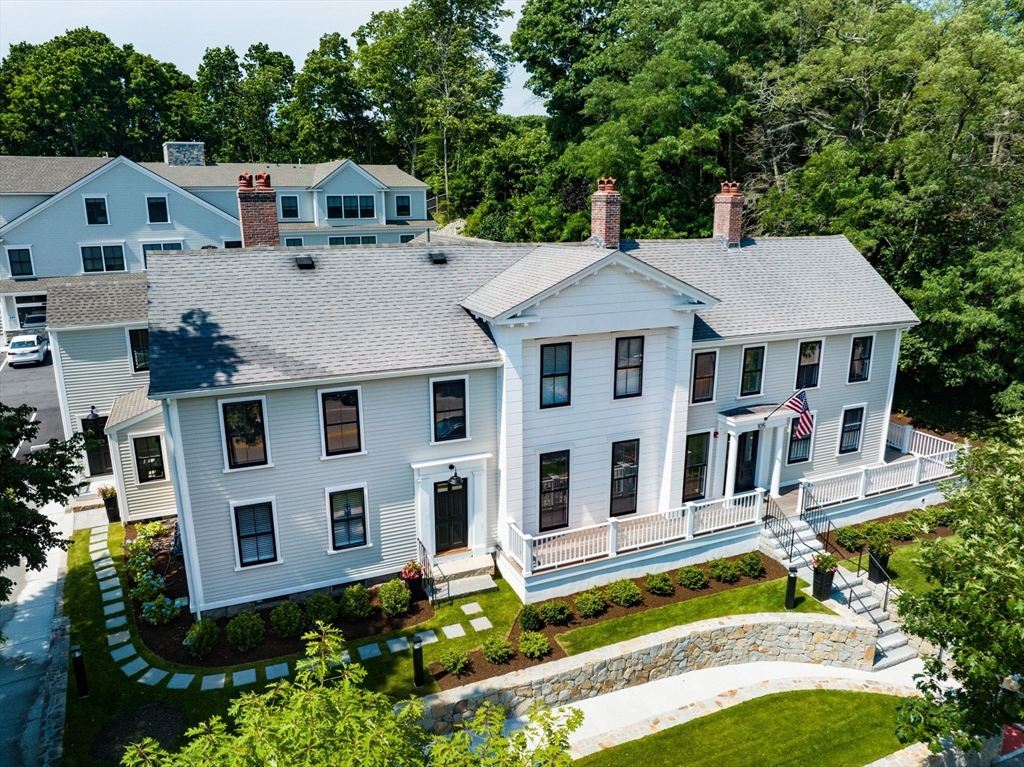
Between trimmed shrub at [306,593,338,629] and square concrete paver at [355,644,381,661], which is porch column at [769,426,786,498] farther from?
trimmed shrub at [306,593,338,629]

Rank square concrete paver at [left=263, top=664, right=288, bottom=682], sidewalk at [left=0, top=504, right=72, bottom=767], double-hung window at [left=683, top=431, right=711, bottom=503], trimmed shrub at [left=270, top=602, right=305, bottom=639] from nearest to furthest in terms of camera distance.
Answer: sidewalk at [left=0, top=504, right=72, bottom=767] → square concrete paver at [left=263, top=664, right=288, bottom=682] → trimmed shrub at [left=270, top=602, right=305, bottom=639] → double-hung window at [left=683, top=431, right=711, bottom=503]

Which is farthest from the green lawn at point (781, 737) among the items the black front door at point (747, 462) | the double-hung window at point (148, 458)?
the double-hung window at point (148, 458)

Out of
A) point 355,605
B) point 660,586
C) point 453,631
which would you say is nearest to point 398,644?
point 453,631

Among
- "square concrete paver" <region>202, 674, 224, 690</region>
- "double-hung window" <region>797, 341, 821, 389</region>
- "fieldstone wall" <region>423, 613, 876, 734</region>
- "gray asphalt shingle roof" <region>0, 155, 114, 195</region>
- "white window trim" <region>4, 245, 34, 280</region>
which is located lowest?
"fieldstone wall" <region>423, 613, 876, 734</region>

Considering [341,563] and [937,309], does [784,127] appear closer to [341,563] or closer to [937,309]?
[937,309]

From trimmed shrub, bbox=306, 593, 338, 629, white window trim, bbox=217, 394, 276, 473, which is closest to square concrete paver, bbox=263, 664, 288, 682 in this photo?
trimmed shrub, bbox=306, 593, 338, 629

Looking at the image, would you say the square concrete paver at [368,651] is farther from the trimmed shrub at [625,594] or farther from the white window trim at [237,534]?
the trimmed shrub at [625,594]

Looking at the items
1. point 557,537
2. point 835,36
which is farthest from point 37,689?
point 835,36
